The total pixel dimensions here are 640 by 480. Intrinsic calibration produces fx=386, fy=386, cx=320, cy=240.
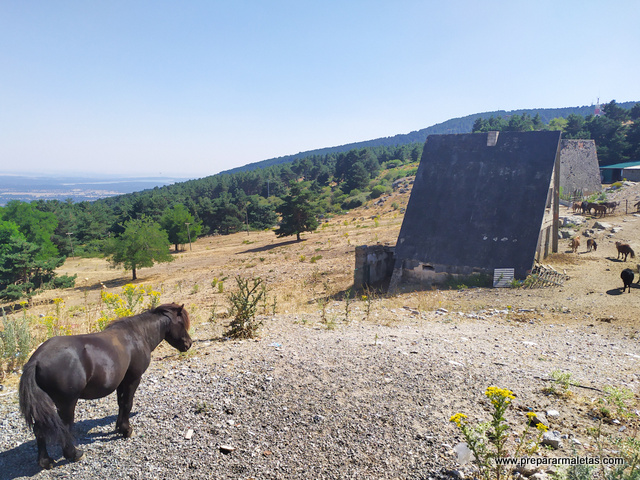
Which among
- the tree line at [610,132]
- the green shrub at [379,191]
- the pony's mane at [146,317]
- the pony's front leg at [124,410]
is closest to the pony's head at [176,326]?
the pony's mane at [146,317]

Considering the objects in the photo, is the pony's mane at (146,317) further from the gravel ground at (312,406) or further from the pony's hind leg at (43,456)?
the pony's hind leg at (43,456)

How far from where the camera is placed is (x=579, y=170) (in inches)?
1816

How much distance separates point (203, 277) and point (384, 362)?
23691 millimetres

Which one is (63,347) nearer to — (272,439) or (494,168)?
(272,439)

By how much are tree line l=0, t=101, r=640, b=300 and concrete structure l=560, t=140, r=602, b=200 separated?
20485mm

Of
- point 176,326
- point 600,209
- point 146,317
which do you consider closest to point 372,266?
point 176,326

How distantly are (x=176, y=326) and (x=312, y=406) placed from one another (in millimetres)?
2512

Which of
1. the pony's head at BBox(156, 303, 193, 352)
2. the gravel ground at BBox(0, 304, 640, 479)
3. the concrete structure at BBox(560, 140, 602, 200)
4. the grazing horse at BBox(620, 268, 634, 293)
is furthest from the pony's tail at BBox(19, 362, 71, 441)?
the concrete structure at BBox(560, 140, 602, 200)

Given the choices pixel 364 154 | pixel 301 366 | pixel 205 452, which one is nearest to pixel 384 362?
pixel 301 366

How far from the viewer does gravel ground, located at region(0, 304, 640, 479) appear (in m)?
4.85

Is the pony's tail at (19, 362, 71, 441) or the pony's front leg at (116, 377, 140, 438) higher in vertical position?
the pony's tail at (19, 362, 71, 441)

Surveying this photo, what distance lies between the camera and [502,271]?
56.5 feet

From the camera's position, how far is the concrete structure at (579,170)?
4569 cm

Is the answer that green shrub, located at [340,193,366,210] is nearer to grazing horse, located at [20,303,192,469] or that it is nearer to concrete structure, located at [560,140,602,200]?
concrete structure, located at [560,140,602,200]
